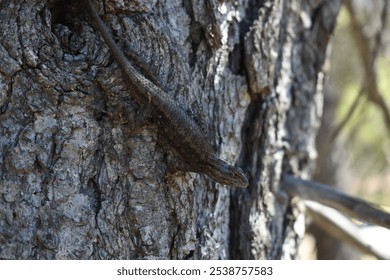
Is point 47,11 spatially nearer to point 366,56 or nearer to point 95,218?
point 95,218

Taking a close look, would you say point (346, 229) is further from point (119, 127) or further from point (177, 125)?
point (119, 127)

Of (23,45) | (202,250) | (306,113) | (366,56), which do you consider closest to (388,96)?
(366,56)

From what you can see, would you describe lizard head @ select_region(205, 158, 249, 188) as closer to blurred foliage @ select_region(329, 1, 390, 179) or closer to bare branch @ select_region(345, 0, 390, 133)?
bare branch @ select_region(345, 0, 390, 133)

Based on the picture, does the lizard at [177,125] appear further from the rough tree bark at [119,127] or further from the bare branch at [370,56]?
the bare branch at [370,56]

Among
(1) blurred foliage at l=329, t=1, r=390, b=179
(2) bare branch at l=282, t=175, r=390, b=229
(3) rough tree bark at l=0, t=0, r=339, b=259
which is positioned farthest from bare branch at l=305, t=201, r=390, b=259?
(1) blurred foliage at l=329, t=1, r=390, b=179

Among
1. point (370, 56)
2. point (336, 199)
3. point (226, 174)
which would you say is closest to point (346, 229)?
point (336, 199)

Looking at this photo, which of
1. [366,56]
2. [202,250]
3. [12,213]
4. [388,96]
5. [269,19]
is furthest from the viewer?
[388,96]
